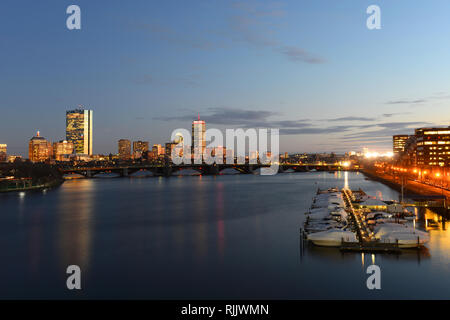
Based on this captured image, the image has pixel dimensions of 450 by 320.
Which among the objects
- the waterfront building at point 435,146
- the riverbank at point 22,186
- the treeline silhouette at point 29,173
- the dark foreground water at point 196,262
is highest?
the waterfront building at point 435,146

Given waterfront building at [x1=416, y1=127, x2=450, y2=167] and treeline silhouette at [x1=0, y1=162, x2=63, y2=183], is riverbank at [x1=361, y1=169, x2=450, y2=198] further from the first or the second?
treeline silhouette at [x1=0, y1=162, x2=63, y2=183]

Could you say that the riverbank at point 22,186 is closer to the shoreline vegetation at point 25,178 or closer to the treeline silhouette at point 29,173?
the shoreline vegetation at point 25,178

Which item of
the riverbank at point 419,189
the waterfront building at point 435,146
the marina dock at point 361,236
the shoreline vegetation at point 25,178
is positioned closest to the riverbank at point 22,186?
the shoreline vegetation at point 25,178

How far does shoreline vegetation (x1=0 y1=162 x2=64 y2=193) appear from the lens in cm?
8891

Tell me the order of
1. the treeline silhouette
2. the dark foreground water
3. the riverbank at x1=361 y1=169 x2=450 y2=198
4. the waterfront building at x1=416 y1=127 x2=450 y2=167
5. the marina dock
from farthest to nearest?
the waterfront building at x1=416 y1=127 x2=450 y2=167, the treeline silhouette, the riverbank at x1=361 y1=169 x2=450 y2=198, the marina dock, the dark foreground water

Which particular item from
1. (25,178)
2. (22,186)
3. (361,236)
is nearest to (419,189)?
(361,236)

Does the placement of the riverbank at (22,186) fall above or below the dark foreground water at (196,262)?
above

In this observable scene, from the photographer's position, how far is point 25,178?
102 metres

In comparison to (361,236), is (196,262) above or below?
below

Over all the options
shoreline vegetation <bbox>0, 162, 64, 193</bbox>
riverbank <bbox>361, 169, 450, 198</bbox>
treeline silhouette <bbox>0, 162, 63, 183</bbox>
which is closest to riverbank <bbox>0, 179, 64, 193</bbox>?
shoreline vegetation <bbox>0, 162, 64, 193</bbox>

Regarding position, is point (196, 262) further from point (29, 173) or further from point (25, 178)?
point (29, 173)

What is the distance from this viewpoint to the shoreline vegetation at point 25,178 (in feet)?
292
